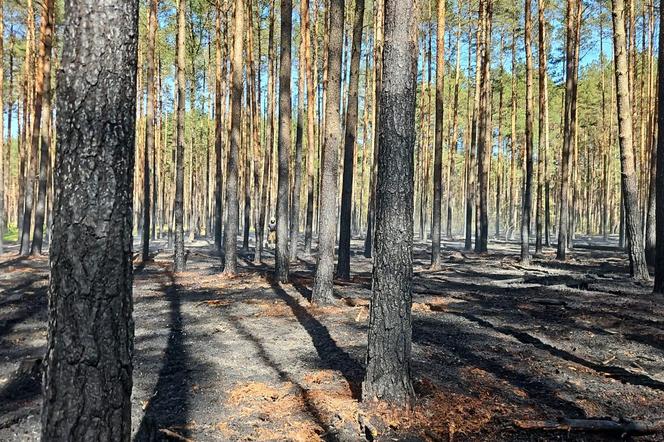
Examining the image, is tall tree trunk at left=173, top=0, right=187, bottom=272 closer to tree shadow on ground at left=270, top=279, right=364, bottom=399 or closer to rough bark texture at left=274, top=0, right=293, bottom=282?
rough bark texture at left=274, top=0, right=293, bottom=282

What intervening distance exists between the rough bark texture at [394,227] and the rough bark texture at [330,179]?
3.95 meters

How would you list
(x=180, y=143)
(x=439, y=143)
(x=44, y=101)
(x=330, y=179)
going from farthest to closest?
(x=44, y=101), (x=439, y=143), (x=180, y=143), (x=330, y=179)

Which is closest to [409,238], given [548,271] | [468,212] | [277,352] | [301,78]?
[277,352]

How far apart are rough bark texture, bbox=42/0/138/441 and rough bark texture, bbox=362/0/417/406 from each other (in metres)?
2.39

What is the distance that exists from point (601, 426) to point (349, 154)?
7967 millimetres

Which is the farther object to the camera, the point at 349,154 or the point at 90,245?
the point at 349,154

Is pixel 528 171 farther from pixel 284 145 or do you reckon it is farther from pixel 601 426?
pixel 601 426

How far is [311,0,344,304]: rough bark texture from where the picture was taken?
325 inches

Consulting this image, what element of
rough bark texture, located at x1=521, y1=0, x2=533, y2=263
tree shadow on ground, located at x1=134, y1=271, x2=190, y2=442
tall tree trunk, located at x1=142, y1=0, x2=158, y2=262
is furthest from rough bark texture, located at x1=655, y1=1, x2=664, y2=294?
tall tree trunk, located at x1=142, y1=0, x2=158, y2=262

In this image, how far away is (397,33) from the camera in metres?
4.28

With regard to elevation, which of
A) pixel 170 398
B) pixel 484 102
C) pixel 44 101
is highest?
pixel 484 102

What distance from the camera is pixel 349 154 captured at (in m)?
10.7

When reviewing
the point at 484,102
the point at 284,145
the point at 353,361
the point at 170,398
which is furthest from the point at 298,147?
the point at 170,398

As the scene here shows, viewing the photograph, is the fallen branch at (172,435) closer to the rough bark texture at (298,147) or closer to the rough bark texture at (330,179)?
the rough bark texture at (330,179)
